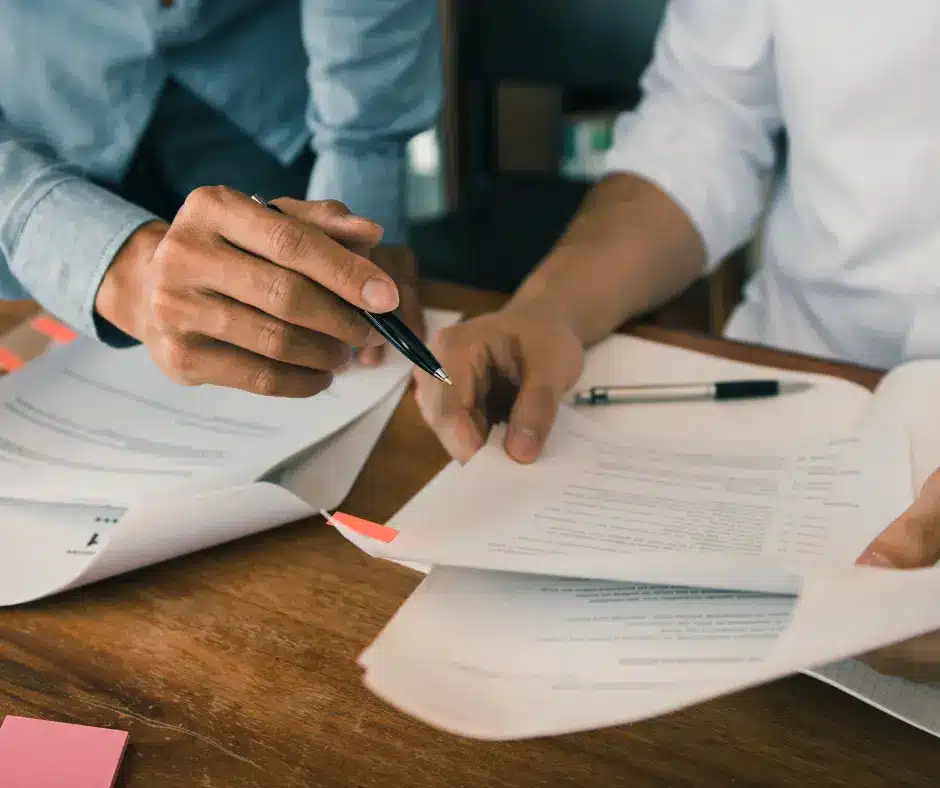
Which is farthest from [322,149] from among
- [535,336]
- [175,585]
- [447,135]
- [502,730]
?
[447,135]

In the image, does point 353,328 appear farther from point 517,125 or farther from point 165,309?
point 517,125

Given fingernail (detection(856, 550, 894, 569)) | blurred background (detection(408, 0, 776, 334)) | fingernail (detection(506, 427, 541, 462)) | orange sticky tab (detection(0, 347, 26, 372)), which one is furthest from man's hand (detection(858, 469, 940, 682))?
blurred background (detection(408, 0, 776, 334))

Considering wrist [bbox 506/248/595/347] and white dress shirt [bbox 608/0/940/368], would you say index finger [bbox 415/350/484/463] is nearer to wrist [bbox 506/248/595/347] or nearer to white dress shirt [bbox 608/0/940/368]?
wrist [bbox 506/248/595/347]

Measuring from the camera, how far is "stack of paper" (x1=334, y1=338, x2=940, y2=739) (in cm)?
32

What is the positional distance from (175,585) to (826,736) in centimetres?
35

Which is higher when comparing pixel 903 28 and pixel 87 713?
pixel 903 28

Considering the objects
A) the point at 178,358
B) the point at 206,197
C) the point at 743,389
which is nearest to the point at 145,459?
the point at 178,358

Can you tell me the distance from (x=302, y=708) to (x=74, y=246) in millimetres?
398

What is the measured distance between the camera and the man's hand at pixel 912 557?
362mm

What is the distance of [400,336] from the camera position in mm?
512

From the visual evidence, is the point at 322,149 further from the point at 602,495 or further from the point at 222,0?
the point at 602,495

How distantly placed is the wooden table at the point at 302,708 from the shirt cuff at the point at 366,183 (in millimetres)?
408

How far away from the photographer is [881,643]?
310 mm

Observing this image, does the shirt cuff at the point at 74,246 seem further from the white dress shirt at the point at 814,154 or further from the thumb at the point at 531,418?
the white dress shirt at the point at 814,154
